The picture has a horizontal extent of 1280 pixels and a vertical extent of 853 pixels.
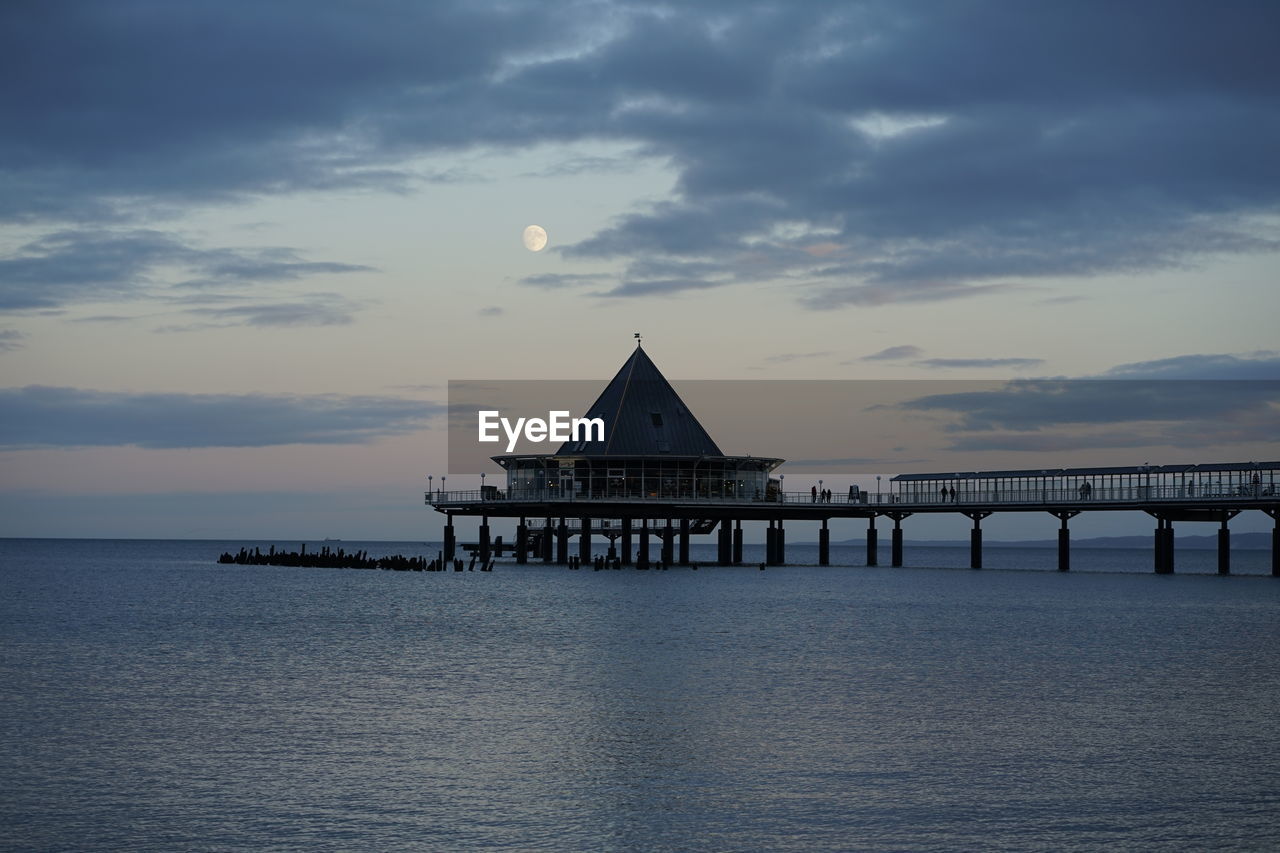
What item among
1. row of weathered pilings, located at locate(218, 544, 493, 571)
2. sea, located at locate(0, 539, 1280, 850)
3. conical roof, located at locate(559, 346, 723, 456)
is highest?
conical roof, located at locate(559, 346, 723, 456)

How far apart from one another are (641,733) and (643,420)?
3066 inches

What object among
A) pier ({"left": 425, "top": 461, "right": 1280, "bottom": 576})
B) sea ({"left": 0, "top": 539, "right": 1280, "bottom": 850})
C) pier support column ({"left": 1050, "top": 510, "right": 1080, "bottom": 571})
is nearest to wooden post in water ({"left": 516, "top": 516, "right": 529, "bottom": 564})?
pier ({"left": 425, "top": 461, "right": 1280, "bottom": 576})

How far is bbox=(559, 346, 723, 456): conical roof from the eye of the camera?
104812 mm

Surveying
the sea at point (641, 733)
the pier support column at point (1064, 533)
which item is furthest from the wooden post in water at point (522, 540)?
the sea at point (641, 733)

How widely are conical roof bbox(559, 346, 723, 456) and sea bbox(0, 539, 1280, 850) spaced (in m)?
42.9

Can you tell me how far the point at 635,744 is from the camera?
28422mm

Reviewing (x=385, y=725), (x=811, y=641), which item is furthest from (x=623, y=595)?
(x=385, y=725)

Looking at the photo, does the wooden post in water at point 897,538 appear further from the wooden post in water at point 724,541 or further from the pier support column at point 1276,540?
the pier support column at point 1276,540

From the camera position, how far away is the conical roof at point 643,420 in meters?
105

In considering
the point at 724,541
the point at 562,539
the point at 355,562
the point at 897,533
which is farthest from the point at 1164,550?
the point at 355,562

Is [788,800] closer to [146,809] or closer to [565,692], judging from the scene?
[146,809]

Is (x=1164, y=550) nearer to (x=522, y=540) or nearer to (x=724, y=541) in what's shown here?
(x=724, y=541)

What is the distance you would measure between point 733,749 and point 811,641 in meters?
23.2

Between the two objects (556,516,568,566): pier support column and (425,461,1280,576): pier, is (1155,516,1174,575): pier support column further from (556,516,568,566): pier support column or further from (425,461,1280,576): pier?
(556,516,568,566): pier support column
